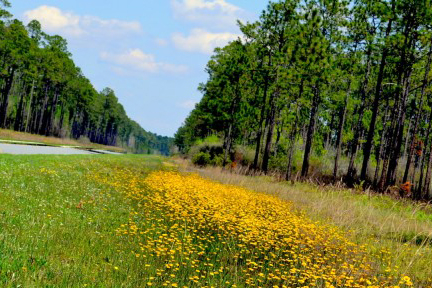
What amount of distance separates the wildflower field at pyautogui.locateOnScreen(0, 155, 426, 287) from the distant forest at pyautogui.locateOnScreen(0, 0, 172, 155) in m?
42.2

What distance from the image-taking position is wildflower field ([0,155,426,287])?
4656mm

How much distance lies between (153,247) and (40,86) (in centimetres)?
7175

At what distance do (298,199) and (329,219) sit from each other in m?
3.91

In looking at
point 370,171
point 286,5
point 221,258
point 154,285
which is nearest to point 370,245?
point 221,258

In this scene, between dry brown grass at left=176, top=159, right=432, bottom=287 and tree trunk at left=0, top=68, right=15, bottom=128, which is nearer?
dry brown grass at left=176, top=159, right=432, bottom=287

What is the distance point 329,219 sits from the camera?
10594 millimetres

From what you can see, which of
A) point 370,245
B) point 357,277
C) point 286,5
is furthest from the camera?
point 286,5

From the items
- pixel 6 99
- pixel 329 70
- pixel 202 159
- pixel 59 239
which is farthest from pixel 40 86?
pixel 59 239

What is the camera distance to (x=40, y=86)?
68.0 m

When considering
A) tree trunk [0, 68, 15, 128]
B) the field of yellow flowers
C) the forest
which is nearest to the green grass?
the field of yellow flowers

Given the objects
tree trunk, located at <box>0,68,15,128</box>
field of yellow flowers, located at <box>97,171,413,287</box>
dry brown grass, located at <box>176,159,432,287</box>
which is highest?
tree trunk, located at <box>0,68,15,128</box>

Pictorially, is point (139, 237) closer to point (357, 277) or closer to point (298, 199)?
point (357, 277)

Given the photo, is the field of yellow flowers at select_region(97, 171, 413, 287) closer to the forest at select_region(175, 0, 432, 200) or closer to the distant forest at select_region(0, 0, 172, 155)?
→ the forest at select_region(175, 0, 432, 200)

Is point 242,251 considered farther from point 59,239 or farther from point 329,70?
point 329,70
